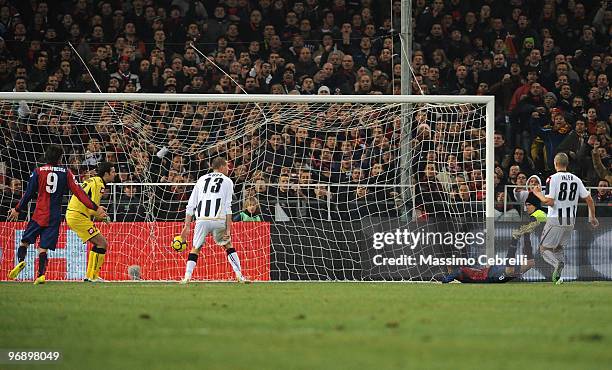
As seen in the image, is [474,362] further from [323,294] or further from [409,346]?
[323,294]

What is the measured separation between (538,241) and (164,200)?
6449 mm

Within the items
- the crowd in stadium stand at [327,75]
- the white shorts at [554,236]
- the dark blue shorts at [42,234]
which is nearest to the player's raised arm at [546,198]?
the white shorts at [554,236]

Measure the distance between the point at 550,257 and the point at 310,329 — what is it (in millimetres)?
9374

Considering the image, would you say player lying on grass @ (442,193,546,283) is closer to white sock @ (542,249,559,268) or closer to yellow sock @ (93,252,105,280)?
white sock @ (542,249,559,268)

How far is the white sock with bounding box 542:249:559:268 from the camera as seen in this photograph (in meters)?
17.0

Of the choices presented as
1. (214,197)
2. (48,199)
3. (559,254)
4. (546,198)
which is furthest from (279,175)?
(559,254)

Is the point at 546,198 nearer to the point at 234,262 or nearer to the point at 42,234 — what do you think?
the point at 234,262

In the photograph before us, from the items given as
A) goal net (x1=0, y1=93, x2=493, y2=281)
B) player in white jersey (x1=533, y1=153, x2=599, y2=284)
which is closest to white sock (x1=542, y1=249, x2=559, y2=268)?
player in white jersey (x1=533, y1=153, x2=599, y2=284)

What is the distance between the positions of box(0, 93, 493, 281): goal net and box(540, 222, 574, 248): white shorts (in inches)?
38.4

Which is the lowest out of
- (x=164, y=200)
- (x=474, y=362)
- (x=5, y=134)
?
(x=474, y=362)

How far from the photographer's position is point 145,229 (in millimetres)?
18219

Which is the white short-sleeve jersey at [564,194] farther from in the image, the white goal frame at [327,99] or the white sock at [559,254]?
the white goal frame at [327,99]

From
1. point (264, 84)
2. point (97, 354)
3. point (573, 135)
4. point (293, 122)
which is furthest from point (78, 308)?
point (573, 135)

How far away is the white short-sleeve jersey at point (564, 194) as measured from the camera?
1700 cm
